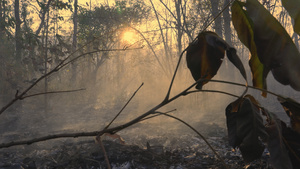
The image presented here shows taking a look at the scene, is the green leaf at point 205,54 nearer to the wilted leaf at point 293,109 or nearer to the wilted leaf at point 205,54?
the wilted leaf at point 205,54

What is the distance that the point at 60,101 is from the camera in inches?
396

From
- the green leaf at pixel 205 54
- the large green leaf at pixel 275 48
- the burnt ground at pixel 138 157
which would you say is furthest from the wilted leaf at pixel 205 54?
the burnt ground at pixel 138 157

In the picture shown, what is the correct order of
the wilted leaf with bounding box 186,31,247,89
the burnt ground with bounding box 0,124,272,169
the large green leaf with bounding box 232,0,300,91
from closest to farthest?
the large green leaf with bounding box 232,0,300,91, the wilted leaf with bounding box 186,31,247,89, the burnt ground with bounding box 0,124,272,169

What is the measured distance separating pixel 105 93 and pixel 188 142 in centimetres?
992

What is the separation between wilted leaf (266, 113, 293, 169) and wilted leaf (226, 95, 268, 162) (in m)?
0.03

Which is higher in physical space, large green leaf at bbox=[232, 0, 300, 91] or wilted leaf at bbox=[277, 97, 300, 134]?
large green leaf at bbox=[232, 0, 300, 91]

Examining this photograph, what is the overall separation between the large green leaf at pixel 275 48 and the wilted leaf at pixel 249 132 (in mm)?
91

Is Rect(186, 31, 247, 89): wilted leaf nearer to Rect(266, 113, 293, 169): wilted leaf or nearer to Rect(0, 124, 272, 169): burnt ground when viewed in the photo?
Rect(266, 113, 293, 169): wilted leaf

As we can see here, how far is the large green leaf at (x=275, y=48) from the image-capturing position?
0.49 meters

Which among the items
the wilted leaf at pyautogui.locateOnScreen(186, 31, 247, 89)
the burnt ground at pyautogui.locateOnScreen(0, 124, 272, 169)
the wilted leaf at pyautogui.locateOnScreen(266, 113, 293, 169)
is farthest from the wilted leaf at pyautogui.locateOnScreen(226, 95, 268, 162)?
the burnt ground at pyautogui.locateOnScreen(0, 124, 272, 169)

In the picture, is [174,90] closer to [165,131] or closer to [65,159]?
[165,131]

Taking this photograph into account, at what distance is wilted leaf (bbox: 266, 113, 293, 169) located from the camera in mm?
500

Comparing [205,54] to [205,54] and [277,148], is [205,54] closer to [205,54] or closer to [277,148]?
[205,54]

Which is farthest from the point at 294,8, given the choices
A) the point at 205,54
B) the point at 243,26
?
the point at 205,54
